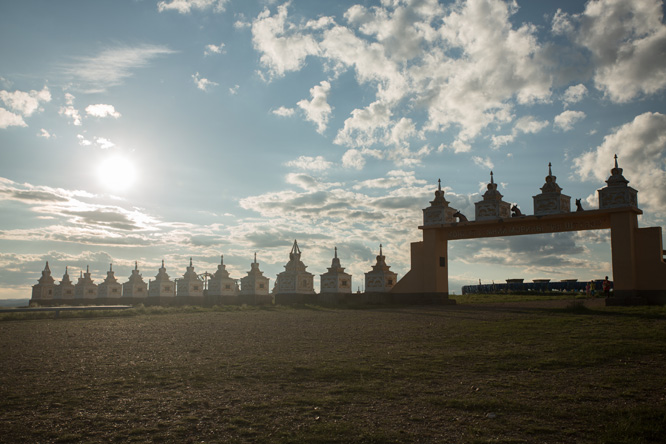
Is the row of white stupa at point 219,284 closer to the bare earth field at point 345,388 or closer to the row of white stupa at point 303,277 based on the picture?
the row of white stupa at point 303,277

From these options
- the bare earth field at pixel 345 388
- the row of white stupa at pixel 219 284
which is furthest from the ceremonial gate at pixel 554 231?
the bare earth field at pixel 345 388

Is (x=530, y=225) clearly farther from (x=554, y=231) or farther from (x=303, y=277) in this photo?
(x=303, y=277)

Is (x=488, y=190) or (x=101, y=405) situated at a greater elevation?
(x=488, y=190)

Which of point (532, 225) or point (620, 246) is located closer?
point (620, 246)

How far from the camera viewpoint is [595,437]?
16.5 feet

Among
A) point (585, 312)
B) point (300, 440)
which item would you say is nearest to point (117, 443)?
point (300, 440)

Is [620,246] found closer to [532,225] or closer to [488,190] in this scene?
[532,225]

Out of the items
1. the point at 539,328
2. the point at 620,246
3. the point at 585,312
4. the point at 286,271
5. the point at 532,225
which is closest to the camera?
the point at 539,328

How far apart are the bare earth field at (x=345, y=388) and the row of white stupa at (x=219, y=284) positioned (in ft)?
61.4

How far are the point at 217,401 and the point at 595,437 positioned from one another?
4.34m

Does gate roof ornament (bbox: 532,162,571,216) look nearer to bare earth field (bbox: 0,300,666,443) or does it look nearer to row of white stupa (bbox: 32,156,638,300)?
row of white stupa (bbox: 32,156,638,300)

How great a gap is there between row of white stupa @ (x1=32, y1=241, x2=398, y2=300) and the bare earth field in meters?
18.7

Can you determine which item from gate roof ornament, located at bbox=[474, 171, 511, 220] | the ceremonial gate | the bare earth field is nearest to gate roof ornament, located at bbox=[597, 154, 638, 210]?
the ceremonial gate

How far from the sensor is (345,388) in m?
6.96
